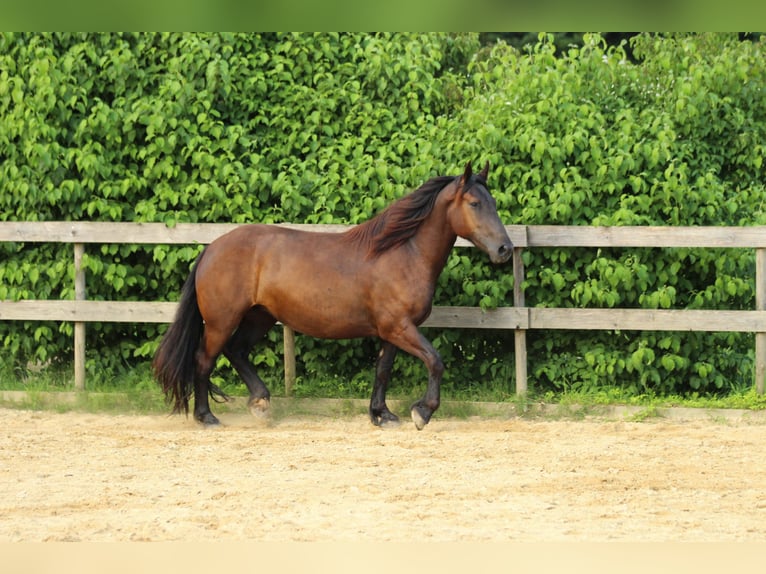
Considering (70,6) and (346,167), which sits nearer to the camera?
(70,6)

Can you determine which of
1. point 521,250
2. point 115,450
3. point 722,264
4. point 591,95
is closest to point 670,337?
point 722,264

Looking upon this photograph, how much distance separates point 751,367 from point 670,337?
2.50 ft

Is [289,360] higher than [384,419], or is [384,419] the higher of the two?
[289,360]

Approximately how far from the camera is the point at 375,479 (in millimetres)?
5492

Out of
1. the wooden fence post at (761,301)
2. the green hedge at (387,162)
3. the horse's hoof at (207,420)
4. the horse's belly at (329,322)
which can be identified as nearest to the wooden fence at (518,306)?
the wooden fence post at (761,301)

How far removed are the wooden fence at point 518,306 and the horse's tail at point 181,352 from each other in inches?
27.7

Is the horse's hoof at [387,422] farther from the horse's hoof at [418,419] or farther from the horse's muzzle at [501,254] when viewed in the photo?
the horse's muzzle at [501,254]

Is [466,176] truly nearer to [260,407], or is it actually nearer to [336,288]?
[336,288]

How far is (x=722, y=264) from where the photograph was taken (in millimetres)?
7641

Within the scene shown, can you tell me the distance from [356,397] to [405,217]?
1645mm

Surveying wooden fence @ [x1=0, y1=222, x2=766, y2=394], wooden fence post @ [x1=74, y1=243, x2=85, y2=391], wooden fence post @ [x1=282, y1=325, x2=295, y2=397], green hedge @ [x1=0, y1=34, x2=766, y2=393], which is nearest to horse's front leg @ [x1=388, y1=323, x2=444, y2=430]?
wooden fence @ [x1=0, y1=222, x2=766, y2=394]

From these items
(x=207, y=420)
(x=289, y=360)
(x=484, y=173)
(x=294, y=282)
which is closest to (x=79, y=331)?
(x=207, y=420)

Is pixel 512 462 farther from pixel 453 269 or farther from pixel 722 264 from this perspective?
pixel 722 264

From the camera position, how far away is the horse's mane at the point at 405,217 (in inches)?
280
